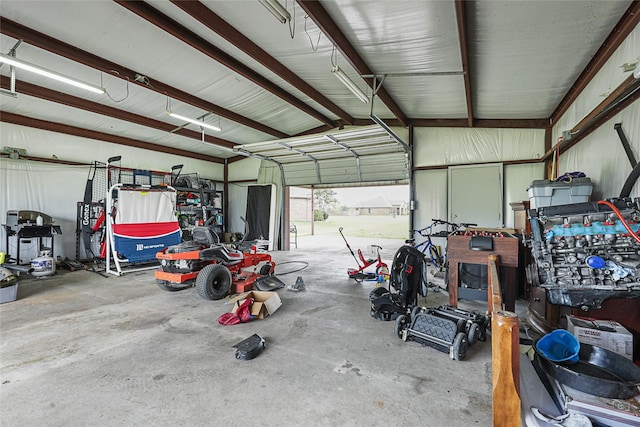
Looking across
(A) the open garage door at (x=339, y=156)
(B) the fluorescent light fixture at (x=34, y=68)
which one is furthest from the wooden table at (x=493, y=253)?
(B) the fluorescent light fixture at (x=34, y=68)

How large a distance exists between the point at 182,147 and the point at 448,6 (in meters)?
9.25

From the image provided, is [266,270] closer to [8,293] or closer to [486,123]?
[8,293]

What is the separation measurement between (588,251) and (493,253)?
1.07 m

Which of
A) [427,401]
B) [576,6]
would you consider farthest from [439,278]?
[576,6]

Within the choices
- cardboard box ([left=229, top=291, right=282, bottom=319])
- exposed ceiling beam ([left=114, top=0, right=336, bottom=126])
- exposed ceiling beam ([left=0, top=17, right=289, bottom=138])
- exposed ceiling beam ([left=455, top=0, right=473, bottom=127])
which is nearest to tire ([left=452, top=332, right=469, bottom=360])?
cardboard box ([left=229, top=291, right=282, bottom=319])

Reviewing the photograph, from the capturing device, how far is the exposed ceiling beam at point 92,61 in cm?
376

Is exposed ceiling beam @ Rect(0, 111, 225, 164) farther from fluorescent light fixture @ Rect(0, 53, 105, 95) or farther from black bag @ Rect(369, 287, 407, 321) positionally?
black bag @ Rect(369, 287, 407, 321)

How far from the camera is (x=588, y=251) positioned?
7.11ft

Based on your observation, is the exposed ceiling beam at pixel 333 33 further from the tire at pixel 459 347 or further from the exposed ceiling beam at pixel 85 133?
the exposed ceiling beam at pixel 85 133

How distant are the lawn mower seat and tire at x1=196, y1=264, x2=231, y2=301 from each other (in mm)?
598

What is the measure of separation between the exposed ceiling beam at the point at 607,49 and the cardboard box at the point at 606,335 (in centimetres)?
286

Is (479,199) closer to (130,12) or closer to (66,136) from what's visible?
(130,12)

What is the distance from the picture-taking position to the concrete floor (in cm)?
183

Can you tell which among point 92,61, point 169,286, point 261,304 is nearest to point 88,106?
point 92,61
